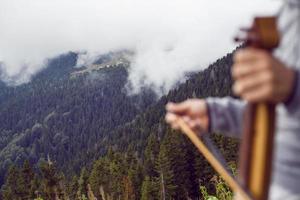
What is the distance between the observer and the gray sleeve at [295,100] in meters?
1.97

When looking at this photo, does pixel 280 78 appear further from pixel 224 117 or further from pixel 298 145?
pixel 224 117

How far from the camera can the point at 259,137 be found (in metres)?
1.93

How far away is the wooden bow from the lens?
1.83m

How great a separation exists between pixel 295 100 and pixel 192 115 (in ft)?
2.75

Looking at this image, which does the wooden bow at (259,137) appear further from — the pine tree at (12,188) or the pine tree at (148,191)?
the pine tree at (12,188)

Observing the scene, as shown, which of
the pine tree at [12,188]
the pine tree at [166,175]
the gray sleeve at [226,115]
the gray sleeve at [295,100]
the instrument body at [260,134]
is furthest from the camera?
the pine tree at [166,175]

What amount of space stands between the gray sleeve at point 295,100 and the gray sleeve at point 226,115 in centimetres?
62

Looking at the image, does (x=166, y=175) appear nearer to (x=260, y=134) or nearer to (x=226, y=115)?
(x=226, y=115)

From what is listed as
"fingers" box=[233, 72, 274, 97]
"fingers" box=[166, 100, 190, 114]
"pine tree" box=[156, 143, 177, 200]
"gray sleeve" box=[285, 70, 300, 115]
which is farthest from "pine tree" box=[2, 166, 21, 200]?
"fingers" box=[233, 72, 274, 97]

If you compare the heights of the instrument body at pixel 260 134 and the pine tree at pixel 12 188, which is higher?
the instrument body at pixel 260 134

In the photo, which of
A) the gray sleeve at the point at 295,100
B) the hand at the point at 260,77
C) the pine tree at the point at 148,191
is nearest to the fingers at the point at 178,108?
Answer: the gray sleeve at the point at 295,100

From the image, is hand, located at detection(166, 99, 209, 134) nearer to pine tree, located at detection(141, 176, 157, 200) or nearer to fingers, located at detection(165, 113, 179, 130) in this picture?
fingers, located at detection(165, 113, 179, 130)

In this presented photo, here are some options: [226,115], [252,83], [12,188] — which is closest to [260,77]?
[252,83]

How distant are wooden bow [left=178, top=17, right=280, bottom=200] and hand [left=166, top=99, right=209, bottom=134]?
2.42 feet
